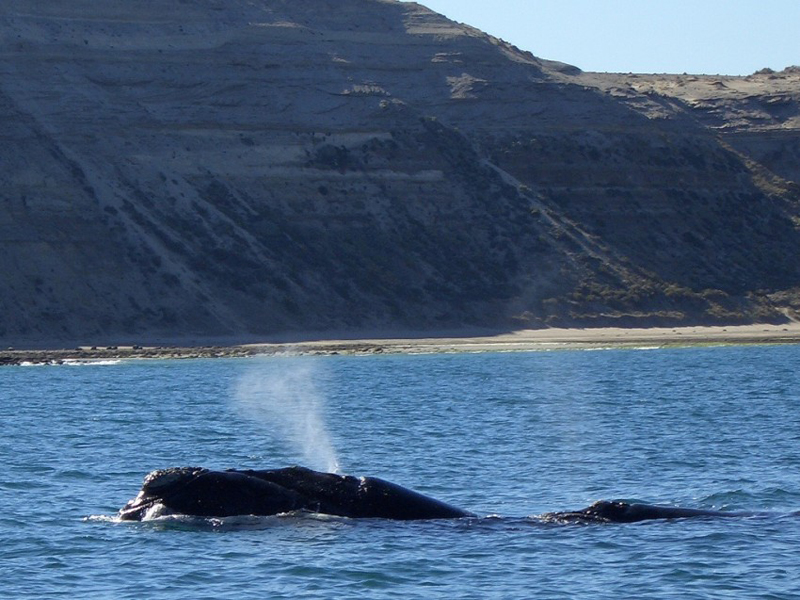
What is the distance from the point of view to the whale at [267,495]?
19.2 m

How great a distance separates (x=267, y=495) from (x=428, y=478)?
684cm

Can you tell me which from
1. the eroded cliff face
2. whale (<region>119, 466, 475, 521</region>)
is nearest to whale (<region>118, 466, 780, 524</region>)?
whale (<region>119, 466, 475, 521</region>)

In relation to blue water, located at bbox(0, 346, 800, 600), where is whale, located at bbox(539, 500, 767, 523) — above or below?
above

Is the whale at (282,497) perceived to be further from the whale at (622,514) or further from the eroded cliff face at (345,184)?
the eroded cliff face at (345,184)

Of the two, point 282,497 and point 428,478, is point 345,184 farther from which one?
point 282,497

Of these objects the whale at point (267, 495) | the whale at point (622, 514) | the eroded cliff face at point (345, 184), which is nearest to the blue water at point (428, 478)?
the whale at point (267, 495)

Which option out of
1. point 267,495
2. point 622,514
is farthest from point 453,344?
point 267,495

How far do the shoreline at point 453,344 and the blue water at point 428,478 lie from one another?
15145mm

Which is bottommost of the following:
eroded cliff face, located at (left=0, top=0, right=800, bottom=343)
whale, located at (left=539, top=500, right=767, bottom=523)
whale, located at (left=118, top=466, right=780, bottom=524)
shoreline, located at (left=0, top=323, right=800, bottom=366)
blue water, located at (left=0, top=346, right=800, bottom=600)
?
shoreline, located at (left=0, top=323, right=800, bottom=366)

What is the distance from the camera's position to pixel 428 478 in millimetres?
25969

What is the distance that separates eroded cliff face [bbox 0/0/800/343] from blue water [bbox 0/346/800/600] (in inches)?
1021

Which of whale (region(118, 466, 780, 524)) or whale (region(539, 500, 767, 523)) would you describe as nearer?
whale (region(118, 466, 780, 524))

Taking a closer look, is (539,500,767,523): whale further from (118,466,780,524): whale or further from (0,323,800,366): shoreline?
(0,323,800,366): shoreline

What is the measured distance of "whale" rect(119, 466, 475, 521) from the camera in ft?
63.2
